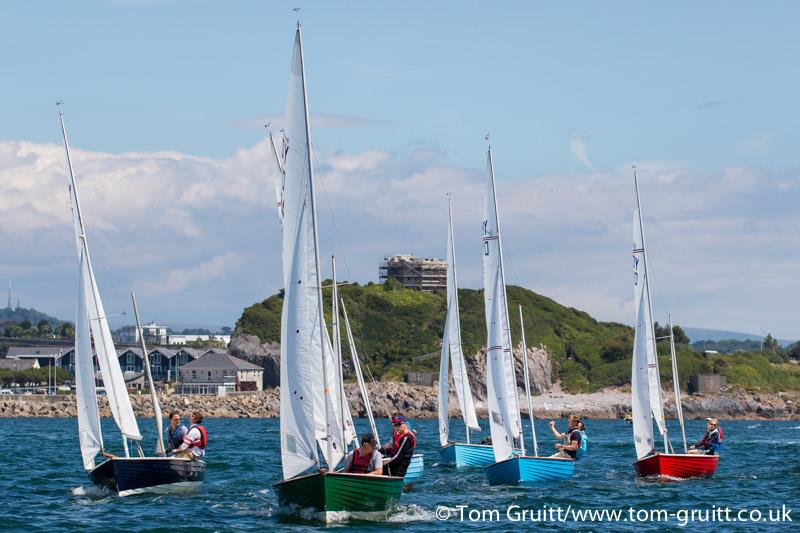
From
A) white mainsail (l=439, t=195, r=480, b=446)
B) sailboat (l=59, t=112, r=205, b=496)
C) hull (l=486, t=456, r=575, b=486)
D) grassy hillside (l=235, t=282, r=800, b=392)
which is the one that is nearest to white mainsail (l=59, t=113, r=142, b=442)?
sailboat (l=59, t=112, r=205, b=496)

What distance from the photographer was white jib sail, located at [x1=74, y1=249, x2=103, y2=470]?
109ft

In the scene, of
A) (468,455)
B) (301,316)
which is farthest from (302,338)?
(468,455)

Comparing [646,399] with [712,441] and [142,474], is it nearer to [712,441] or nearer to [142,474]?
[712,441]

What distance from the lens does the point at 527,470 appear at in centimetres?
3659

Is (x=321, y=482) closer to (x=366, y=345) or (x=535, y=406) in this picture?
(x=535, y=406)

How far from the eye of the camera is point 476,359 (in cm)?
14325

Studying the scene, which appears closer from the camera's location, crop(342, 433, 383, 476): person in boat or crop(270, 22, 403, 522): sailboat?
crop(270, 22, 403, 522): sailboat

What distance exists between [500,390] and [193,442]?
33.1ft

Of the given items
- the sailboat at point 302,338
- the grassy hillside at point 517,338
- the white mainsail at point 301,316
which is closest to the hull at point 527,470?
the sailboat at point 302,338

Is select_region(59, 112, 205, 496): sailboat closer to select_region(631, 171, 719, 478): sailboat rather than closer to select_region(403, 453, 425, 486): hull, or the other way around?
select_region(403, 453, 425, 486): hull

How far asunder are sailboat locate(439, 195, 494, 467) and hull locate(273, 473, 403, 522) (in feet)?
62.3

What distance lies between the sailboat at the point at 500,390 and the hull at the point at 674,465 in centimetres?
247

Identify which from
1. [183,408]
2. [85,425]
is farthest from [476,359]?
[85,425]

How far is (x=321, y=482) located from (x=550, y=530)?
5.58m
